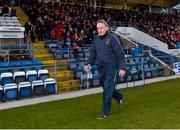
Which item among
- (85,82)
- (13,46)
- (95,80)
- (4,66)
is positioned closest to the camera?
(4,66)

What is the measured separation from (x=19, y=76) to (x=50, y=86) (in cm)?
129

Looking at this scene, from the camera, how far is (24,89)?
628 inches

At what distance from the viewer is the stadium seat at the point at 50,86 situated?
665 inches

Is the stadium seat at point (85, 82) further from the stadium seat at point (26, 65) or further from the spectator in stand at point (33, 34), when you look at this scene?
the spectator in stand at point (33, 34)

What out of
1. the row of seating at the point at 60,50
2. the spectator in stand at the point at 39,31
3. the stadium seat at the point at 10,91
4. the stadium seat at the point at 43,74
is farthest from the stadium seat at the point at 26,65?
the spectator in stand at the point at 39,31

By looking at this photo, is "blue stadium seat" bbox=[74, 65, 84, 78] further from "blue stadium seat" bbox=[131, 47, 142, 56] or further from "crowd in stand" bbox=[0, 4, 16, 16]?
"blue stadium seat" bbox=[131, 47, 142, 56]

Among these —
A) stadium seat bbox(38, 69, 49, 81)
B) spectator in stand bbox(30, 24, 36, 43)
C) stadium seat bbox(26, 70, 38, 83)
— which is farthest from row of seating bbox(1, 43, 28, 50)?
stadium seat bbox(26, 70, 38, 83)

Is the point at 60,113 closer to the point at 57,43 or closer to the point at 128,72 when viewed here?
the point at 128,72

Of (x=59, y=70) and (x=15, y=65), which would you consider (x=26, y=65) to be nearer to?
(x=15, y=65)

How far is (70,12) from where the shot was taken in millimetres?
30188

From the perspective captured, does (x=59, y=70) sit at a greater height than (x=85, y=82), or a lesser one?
greater

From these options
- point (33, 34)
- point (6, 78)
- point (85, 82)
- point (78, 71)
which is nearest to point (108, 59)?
point (6, 78)

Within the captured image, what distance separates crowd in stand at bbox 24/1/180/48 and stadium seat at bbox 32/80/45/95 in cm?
681

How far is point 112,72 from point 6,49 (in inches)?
492
